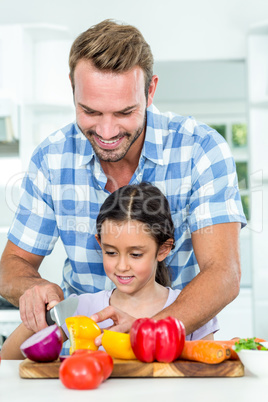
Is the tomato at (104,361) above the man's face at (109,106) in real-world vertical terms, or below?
below

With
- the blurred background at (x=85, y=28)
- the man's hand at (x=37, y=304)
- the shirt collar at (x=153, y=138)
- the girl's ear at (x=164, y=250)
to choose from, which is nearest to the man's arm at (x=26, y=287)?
the man's hand at (x=37, y=304)

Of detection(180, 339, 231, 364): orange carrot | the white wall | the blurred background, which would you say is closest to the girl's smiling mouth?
detection(180, 339, 231, 364): orange carrot

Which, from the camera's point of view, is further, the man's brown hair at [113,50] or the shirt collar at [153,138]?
the shirt collar at [153,138]

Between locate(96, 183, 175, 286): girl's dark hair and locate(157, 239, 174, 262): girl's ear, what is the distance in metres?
0.02

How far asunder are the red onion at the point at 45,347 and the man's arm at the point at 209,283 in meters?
0.14

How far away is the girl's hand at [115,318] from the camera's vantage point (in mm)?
1296

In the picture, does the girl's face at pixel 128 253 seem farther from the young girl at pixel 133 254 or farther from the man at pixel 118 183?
the man at pixel 118 183

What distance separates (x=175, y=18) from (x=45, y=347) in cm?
325

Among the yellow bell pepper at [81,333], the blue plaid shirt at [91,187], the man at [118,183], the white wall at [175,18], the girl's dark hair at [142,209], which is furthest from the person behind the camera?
the white wall at [175,18]

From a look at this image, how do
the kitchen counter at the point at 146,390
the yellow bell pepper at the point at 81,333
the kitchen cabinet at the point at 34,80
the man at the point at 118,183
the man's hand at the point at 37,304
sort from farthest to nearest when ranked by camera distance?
the kitchen cabinet at the point at 34,80 < the man at the point at 118,183 < the man's hand at the point at 37,304 < the yellow bell pepper at the point at 81,333 < the kitchen counter at the point at 146,390

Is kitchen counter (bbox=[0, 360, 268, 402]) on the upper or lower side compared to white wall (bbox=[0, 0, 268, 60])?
lower

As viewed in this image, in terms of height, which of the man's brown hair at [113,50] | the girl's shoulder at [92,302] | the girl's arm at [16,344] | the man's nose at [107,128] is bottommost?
the girl's arm at [16,344]

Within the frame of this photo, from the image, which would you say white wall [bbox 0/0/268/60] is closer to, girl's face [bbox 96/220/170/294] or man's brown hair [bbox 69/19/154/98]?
man's brown hair [bbox 69/19/154/98]

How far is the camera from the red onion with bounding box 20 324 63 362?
3.85 ft
